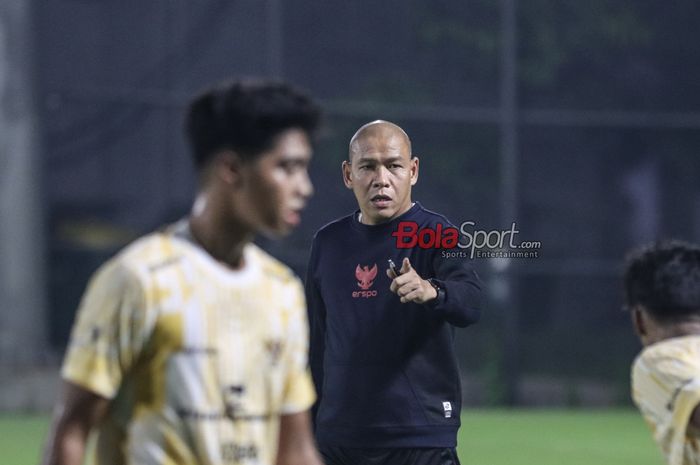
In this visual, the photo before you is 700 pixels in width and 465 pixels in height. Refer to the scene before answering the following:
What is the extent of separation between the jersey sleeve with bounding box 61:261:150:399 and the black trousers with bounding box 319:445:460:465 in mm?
2806

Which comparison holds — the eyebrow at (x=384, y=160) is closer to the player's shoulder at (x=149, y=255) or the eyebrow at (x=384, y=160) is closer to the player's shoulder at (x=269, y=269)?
the player's shoulder at (x=269, y=269)

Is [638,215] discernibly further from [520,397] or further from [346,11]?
[346,11]

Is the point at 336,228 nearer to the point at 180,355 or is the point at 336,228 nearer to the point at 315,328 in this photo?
the point at 315,328

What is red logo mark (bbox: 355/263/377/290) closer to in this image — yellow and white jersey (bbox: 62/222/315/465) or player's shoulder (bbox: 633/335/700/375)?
player's shoulder (bbox: 633/335/700/375)

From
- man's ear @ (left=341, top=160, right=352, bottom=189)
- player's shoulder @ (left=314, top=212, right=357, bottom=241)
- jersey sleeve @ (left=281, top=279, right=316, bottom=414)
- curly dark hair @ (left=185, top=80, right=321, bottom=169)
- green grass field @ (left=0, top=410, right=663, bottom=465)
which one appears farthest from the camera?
green grass field @ (left=0, top=410, right=663, bottom=465)

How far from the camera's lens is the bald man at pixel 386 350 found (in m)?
6.10

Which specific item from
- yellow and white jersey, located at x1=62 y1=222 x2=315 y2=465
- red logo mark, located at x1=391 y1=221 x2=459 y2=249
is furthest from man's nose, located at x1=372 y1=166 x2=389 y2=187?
yellow and white jersey, located at x1=62 y1=222 x2=315 y2=465

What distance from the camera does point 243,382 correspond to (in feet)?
11.9

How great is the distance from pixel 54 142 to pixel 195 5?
2.39 meters

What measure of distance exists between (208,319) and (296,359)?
11.8 inches

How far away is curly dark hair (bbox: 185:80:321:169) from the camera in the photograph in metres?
3.60

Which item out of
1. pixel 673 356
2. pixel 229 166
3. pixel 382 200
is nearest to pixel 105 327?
pixel 229 166

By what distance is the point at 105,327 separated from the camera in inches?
134

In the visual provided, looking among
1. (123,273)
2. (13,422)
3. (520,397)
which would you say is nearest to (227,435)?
(123,273)
